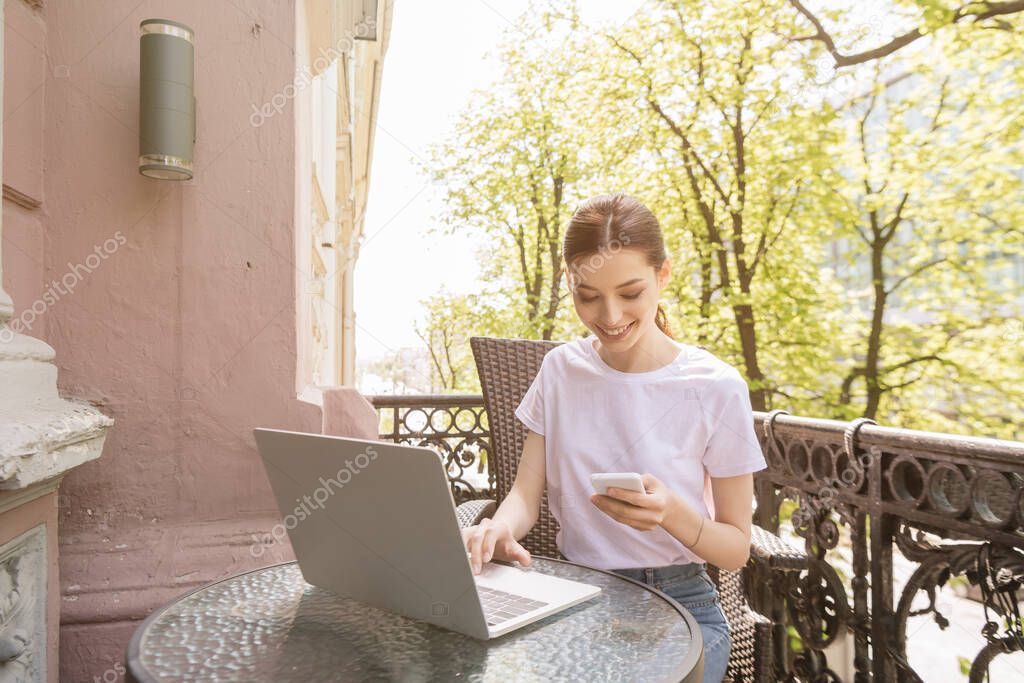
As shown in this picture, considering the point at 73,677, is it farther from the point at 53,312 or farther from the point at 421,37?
the point at 421,37

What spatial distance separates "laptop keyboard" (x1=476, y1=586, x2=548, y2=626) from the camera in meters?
1.19

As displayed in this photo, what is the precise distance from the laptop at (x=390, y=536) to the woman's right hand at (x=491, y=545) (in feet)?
0.21

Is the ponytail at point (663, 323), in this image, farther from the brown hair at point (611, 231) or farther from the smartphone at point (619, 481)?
the smartphone at point (619, 481)

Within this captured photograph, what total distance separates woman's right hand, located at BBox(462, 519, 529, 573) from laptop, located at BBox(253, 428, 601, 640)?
0.21 feet

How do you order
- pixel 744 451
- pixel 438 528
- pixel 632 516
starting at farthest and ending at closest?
pixel 744 451 < pixel 632 516 < pixel 438 528

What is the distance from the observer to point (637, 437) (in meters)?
1.77

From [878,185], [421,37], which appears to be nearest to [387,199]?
[421,37]

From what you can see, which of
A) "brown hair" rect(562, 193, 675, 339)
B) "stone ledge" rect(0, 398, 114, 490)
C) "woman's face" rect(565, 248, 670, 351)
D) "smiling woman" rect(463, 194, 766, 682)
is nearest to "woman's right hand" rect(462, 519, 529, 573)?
"smiling woman" rect(463, 194, 766, 682)

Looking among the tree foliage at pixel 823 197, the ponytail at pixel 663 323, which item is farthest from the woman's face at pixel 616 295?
the tree foliage at pixel 823 197

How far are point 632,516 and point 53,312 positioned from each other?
1.75 metres

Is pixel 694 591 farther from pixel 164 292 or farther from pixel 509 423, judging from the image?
pixel 164 292

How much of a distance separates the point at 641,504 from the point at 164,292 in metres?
1.59

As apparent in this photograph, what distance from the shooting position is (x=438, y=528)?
1.02m

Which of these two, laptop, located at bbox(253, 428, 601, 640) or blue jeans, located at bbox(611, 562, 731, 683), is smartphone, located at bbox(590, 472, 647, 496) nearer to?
laptop, located at bbox(253, 428, 601, 640)
